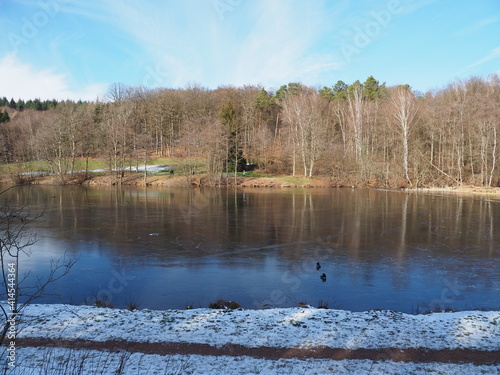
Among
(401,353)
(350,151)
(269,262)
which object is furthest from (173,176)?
(401,353)

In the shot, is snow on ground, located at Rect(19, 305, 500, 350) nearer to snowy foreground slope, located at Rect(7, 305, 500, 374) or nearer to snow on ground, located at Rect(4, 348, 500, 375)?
snowy foreground slope, located at Rect(7, 305, 500, 374)

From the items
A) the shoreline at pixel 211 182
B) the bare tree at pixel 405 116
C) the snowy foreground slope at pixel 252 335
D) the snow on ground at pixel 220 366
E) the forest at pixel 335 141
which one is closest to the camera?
the snow on ground at pixel 220 366

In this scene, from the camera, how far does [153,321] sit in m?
7.11

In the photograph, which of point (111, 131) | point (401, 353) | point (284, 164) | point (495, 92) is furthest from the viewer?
point (284, 164)

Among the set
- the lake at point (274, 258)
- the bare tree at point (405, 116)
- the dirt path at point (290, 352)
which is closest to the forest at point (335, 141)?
the bare tree at point (405, 116)

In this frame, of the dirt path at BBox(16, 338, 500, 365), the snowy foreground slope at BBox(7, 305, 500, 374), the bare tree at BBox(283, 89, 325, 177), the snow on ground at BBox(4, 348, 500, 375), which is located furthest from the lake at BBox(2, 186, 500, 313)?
the bare tree at BBox(283, 89, 325, 177)

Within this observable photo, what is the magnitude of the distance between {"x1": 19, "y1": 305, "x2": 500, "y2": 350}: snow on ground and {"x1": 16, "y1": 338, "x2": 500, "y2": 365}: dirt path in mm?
157

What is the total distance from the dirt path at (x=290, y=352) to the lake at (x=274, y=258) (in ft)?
8.86

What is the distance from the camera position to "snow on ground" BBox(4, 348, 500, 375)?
5.16 m

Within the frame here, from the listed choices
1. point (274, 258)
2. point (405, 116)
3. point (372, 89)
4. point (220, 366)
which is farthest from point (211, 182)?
point (220, 366)

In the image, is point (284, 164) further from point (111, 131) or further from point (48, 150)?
point (48, 150)

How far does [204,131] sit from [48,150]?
2253cm

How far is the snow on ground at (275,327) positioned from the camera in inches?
247

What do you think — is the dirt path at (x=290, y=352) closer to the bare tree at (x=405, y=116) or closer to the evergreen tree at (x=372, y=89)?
the bare tree at (x=405, y=116)
